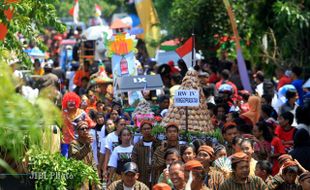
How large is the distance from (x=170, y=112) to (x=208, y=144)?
1.05m

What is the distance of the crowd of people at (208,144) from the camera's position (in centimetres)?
980

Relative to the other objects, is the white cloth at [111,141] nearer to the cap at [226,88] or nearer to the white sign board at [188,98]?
the white sign board at [188,98]

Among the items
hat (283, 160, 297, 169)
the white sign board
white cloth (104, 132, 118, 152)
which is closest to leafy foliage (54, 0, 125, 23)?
white cloth (104, 132, 118, 152)

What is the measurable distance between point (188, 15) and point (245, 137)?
12175 mm

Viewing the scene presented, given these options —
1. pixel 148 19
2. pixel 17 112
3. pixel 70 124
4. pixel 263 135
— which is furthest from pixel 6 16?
pixel 148 19

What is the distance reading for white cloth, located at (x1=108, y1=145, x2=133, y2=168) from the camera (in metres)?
12.9

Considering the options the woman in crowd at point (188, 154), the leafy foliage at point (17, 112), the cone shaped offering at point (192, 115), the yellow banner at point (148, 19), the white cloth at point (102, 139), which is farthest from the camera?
the yellow banner at point (148, 19)

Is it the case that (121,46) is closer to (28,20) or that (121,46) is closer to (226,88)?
(226,88)

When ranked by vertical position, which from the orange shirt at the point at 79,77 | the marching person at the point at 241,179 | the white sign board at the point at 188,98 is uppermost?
the orange shirt at the point at 79,77

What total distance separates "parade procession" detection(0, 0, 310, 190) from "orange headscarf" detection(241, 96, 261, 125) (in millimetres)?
36

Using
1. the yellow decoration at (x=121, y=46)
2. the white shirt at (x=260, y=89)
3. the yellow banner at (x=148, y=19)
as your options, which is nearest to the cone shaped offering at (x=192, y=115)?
the yellow decoration at (x=121, y=46)

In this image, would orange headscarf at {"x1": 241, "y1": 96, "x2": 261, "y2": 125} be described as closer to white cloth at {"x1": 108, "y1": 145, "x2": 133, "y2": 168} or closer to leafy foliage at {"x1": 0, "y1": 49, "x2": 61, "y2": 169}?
white cloth at {"x1": 108, "y1": 145, "x2": 133, "y2": 168}

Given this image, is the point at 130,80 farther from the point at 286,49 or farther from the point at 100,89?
the point at 286,49

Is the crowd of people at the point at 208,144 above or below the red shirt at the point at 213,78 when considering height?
below
